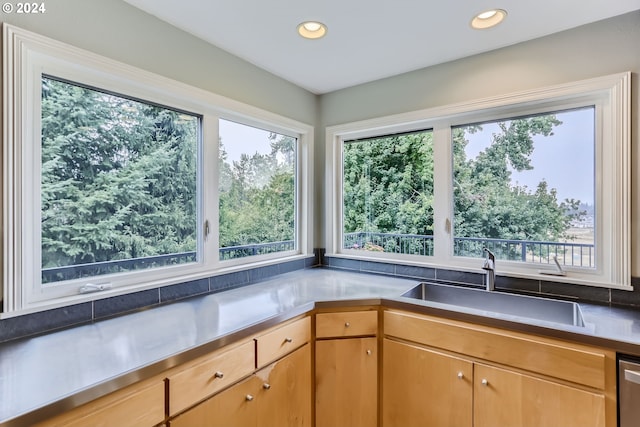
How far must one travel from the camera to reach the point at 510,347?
4.42 feet

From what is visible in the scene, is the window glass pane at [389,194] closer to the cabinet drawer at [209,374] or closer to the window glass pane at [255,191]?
the window glass pane at [255,191]

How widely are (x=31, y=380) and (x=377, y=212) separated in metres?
2.09

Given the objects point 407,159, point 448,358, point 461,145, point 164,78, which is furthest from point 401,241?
point 164,78

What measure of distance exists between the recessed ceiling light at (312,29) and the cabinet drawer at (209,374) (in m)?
1.60

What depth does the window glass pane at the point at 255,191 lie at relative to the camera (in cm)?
204

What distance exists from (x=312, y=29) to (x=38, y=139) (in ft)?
4.49

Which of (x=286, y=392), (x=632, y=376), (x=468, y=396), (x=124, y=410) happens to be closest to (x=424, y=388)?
(x=468, y=396)

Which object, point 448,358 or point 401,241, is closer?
point 448,358

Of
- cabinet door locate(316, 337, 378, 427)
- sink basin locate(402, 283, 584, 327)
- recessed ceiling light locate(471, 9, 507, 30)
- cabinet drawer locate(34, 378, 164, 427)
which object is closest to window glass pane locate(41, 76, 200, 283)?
cabinet drawer locate(34, 378, 164, 427)

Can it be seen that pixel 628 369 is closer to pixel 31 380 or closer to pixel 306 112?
pixel 31 380

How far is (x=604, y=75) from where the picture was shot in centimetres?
161

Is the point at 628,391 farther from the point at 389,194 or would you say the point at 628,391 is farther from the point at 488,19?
the point at 488,19

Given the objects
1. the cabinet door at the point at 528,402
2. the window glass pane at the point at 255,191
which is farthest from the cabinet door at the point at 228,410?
the cabinet door at the point at 528,402

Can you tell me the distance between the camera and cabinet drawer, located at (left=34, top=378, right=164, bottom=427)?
33.2 inches
